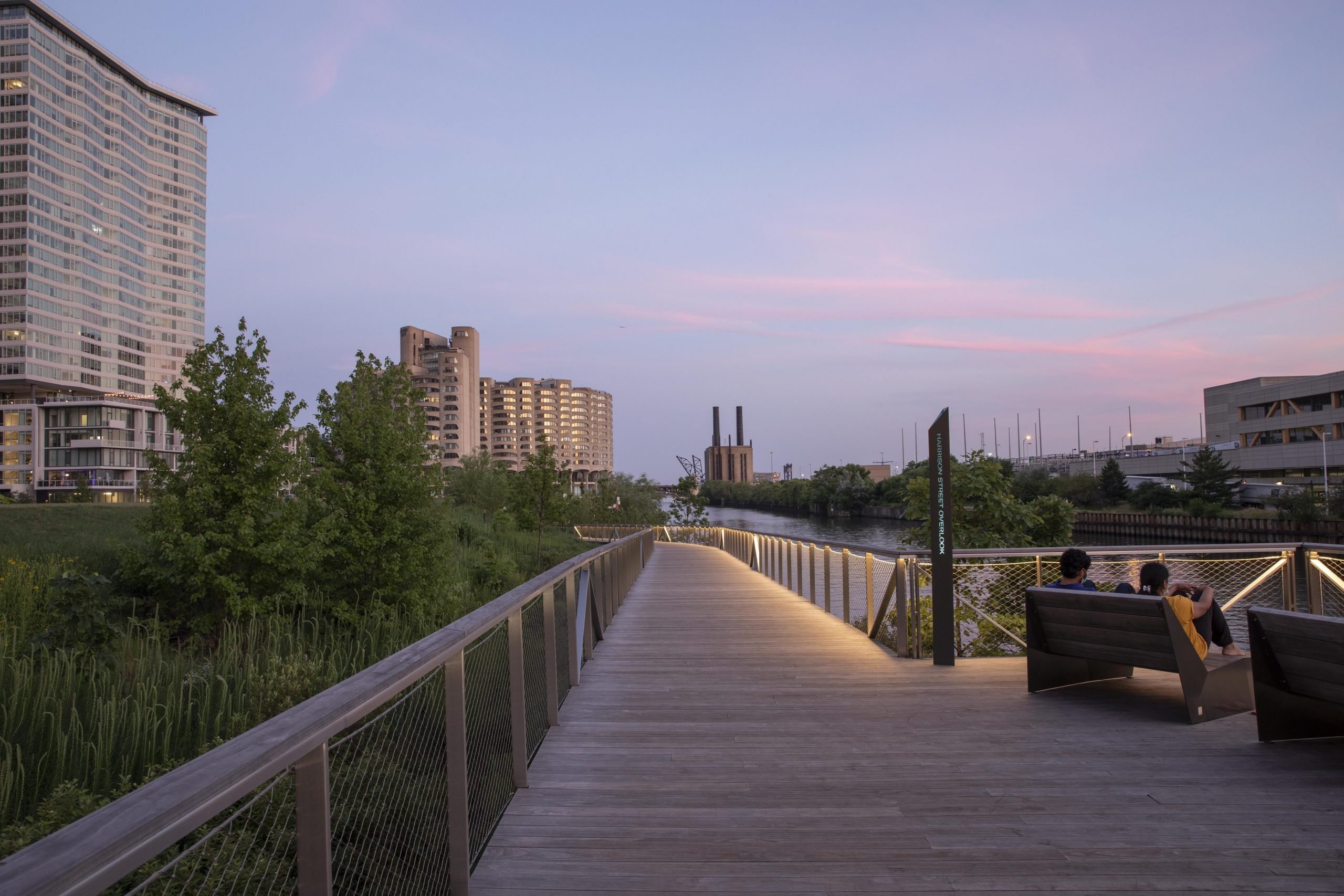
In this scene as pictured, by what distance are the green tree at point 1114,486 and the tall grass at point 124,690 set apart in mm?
71223

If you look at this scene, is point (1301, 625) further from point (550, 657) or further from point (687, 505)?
point (687, 505)

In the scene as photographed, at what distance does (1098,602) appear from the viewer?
5168 millimetres

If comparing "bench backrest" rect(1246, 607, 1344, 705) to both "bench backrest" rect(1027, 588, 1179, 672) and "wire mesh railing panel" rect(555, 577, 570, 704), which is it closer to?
"bench backrest" rect(1027, 588, 1179, 672)

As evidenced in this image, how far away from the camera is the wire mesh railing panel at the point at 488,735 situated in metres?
3.06

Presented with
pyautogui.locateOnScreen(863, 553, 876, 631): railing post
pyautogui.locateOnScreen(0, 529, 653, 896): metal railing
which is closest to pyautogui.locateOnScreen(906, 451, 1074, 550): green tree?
pyautogui.locateOnScreen(863, 553, 876, 631): railing post

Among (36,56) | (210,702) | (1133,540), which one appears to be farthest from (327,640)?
(36,56)

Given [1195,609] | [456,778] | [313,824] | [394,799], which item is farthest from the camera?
[1195,609]

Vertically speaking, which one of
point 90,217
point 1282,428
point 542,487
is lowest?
point 542,487

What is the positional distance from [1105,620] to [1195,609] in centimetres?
54

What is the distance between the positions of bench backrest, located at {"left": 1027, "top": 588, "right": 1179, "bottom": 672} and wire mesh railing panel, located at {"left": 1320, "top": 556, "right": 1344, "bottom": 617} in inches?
109

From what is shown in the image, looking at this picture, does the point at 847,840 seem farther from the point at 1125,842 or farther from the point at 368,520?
the point at 368,520

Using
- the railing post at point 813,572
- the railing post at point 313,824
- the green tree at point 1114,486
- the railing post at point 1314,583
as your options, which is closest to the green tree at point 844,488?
the green tree at point 1114,486

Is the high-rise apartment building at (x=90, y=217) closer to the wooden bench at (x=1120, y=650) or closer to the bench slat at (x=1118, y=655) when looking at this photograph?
the wooden bench at (x=1120, y=650)

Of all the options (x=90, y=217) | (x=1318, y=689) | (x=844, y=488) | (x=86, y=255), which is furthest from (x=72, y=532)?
(x=844, y=488)
